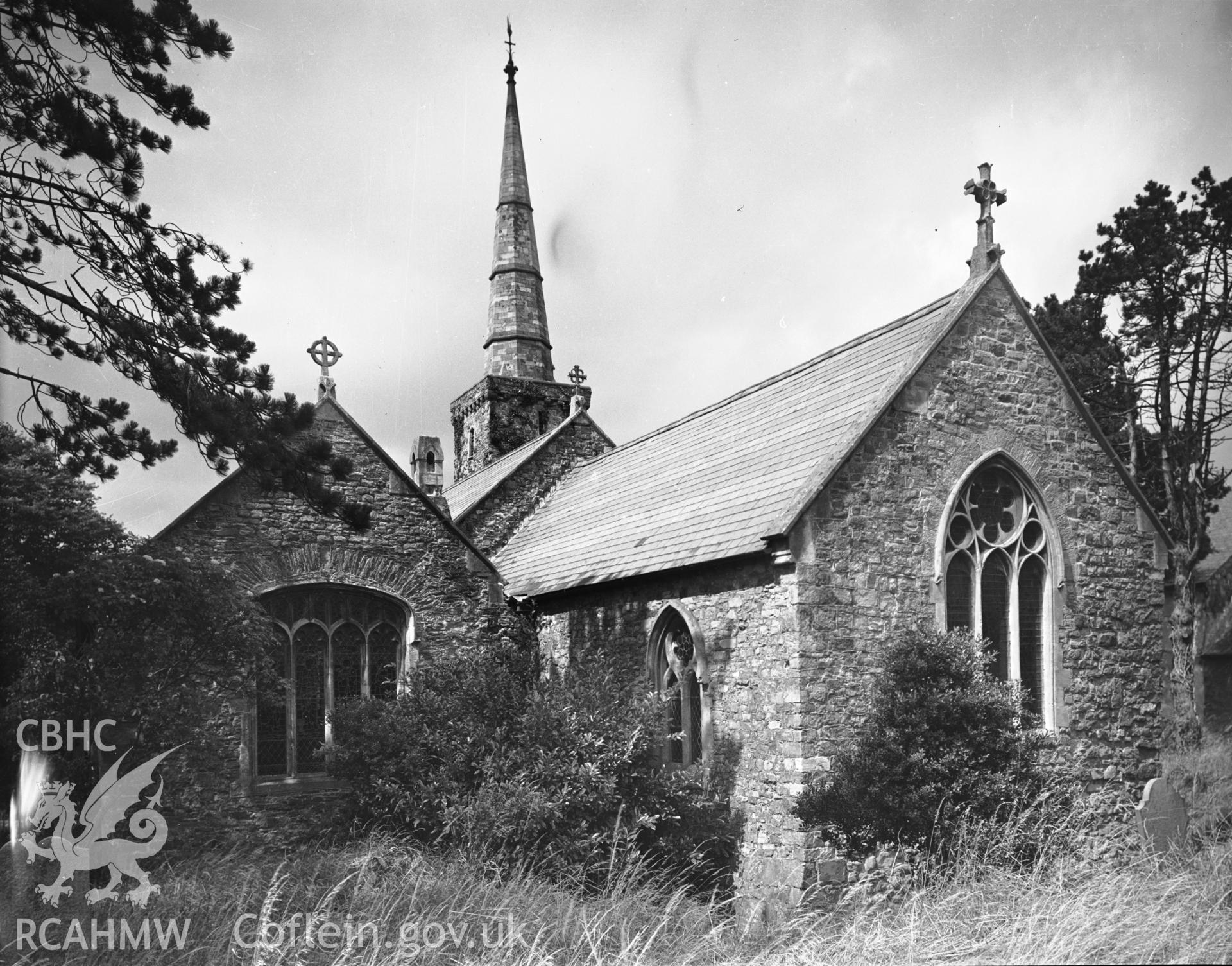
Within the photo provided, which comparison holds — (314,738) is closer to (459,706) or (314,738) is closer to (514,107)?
(459,706)

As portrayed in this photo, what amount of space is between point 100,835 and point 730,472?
30.5 ft

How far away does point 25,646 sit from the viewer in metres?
9.70

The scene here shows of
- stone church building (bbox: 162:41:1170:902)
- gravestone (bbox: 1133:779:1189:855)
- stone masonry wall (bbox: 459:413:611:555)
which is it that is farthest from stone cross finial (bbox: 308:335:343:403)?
gravestone (bbox: 1133:779:1189:855)

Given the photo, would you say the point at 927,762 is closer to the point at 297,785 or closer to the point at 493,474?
the point at 297,785

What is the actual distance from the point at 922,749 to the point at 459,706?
203 inches

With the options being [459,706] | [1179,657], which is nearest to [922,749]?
[459,706]

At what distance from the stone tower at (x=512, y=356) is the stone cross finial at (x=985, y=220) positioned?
1692cm

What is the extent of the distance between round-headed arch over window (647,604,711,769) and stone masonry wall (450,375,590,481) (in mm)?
15997

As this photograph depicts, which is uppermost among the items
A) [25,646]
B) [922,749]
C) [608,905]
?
[25,646]

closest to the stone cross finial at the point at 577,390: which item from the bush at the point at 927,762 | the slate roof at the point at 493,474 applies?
the slate roof at the point at 493,474

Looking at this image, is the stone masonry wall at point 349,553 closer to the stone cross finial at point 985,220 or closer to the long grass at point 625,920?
the long grass at point 625,920

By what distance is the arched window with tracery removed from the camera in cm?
1439

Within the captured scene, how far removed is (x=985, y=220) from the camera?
14719 mm

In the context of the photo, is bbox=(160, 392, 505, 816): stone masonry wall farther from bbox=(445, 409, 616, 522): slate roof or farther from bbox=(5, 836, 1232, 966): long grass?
bbox=(445, 409, 616, 522): slate roof
